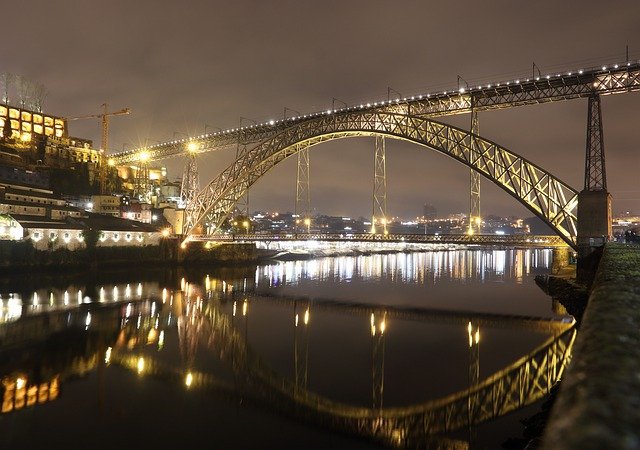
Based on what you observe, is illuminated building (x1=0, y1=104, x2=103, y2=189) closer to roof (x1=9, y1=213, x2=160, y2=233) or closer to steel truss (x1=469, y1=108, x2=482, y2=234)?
roof (x1=9, y1=213, x2=160, y2=233)

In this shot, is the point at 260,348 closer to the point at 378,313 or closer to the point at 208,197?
the point at 378,313

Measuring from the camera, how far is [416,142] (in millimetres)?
27984

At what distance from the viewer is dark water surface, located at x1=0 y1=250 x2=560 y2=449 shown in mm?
8930

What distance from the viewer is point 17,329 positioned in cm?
1658

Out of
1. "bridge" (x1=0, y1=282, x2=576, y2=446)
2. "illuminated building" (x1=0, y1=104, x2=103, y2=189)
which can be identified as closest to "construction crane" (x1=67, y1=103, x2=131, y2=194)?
"illuminated building" (x1=0, y1=104, x2=103, y2=189)

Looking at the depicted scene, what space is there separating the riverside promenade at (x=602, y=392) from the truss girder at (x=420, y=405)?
542 centimetres

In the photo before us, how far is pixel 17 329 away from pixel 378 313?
15786 mm

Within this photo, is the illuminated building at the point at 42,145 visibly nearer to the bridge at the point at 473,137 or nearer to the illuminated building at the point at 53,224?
the illuminated building at the point at 53,224

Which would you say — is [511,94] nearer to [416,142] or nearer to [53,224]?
[416,142]

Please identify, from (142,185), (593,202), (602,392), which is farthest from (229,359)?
(142,185)

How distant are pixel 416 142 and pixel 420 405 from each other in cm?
2045

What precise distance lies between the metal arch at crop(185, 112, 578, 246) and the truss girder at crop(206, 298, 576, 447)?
11743 mm

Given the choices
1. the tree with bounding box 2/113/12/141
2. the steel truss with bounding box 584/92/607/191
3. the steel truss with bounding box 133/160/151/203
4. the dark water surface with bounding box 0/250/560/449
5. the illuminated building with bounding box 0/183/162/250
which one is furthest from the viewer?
the steel truss with bounding box 133/160/151/203

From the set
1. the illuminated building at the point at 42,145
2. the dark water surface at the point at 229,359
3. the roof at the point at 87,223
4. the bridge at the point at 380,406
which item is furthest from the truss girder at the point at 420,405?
the illuminated building at the point at 42,145
